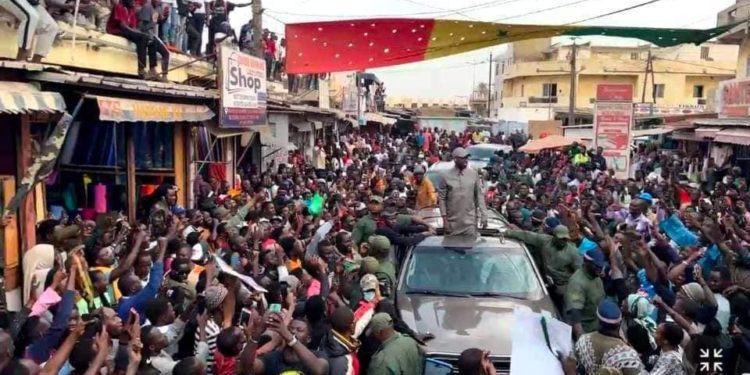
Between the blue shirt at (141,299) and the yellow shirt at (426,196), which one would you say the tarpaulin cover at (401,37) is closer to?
the yellow shirt at (426,196)

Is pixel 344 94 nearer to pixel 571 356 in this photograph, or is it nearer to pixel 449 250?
pixel 449 250

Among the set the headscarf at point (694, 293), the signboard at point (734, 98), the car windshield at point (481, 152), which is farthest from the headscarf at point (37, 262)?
the car windshield at point (481, 152)

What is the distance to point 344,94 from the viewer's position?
101 ft

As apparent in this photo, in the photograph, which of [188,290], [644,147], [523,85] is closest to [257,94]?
[188,290]

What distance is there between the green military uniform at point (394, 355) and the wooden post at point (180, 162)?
7.98 metres

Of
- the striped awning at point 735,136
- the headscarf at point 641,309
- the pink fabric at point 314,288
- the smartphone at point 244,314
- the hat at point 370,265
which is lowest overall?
the headscarf at point 641,309

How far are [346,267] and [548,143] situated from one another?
57.9 ft

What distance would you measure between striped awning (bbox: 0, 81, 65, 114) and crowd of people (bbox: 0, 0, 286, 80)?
840 millimetres

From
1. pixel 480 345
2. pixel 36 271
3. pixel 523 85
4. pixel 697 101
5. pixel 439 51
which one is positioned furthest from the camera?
pixel 523 85

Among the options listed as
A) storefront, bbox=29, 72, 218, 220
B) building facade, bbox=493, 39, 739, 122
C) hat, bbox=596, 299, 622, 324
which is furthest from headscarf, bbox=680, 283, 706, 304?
building facade, bbox=493, 39, 739, 122

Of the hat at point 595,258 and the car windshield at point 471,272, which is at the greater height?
the hat at point 595,258

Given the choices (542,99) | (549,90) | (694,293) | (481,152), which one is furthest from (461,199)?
(549,90)

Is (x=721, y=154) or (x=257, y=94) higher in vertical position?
(x=257, y=94)

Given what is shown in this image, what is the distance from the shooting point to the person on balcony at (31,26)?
738 centimetres
